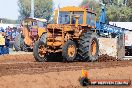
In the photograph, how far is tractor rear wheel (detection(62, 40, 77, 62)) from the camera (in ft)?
61.6

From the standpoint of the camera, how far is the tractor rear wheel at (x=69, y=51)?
740 inches

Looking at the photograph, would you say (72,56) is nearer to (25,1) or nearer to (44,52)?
(44,52)

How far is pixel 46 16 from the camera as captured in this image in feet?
276

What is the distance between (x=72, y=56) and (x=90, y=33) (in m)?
1.86

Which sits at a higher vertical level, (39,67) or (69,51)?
(69,51)

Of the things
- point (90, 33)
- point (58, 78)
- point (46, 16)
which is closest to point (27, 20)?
point (90, 33)

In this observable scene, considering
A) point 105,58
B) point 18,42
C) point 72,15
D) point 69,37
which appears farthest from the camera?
point 18,42

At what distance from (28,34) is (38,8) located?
55.7 metres

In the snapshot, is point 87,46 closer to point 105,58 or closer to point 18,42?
point 105,58

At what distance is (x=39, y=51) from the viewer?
782 inches

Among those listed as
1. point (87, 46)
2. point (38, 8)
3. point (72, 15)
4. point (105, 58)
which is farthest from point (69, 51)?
point (38, 8)

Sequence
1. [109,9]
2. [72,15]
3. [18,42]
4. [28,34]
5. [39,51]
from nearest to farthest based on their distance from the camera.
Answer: [39,51] → [72,15] → [28,34] → [18,42] → [109,9]

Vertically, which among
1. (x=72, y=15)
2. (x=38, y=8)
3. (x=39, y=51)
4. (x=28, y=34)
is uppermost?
(x=38, y=8)

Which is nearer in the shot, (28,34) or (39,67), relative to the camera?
(39,67)
